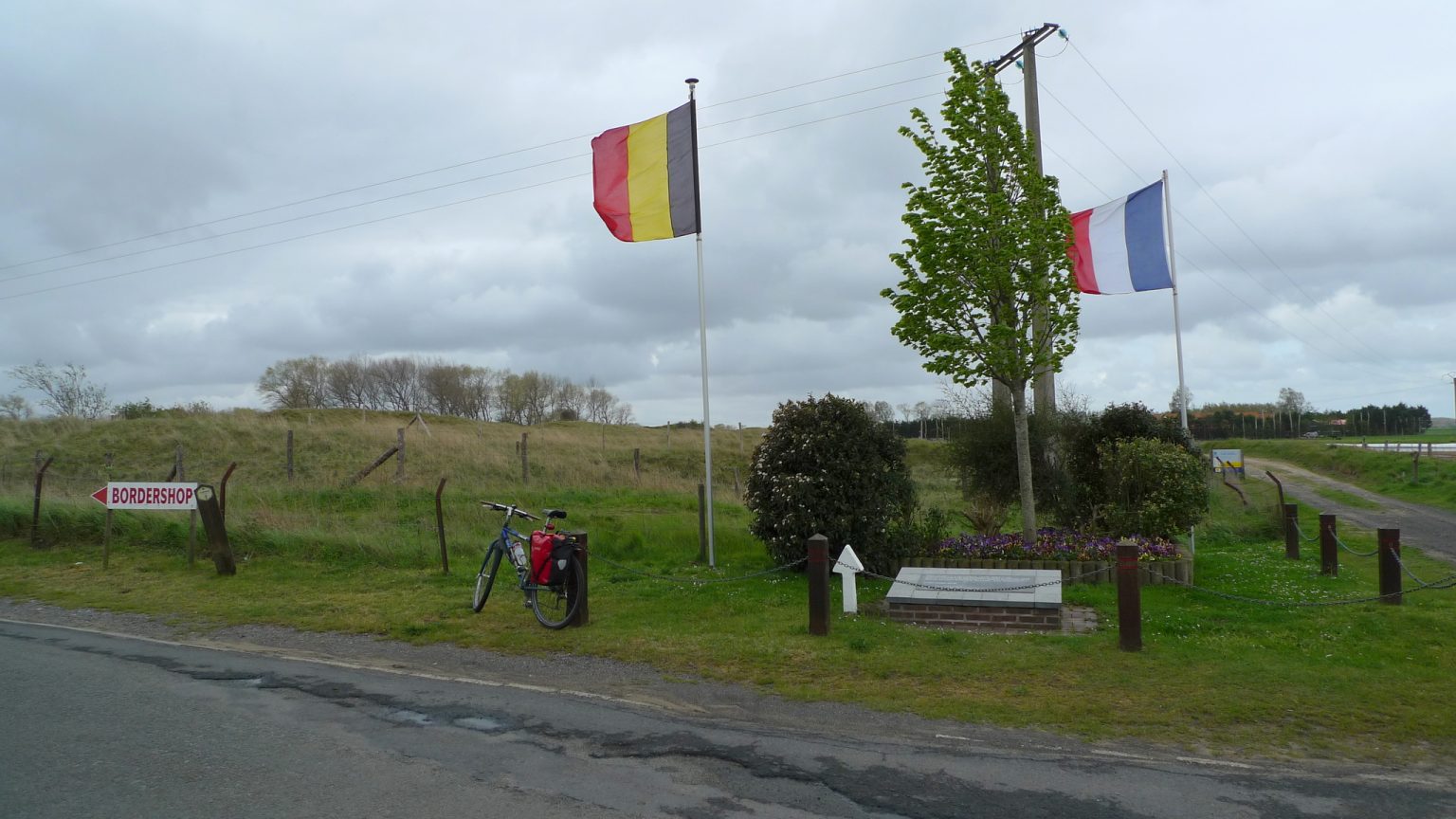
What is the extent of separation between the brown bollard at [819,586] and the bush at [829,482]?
8.90 ft

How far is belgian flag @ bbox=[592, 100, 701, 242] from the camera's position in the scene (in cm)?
1429

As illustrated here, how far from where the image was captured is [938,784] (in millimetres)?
5492

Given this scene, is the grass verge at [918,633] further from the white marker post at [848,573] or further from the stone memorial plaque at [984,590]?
the stone memorial plaque at [984,590]

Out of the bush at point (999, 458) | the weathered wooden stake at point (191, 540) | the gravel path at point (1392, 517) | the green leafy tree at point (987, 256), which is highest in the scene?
the green leafy tree at point (987, 256)

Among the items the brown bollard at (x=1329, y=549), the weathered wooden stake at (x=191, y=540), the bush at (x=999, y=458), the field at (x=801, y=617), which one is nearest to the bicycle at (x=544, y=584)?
the field at (x=801, y=617)

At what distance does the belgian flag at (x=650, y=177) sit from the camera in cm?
1429

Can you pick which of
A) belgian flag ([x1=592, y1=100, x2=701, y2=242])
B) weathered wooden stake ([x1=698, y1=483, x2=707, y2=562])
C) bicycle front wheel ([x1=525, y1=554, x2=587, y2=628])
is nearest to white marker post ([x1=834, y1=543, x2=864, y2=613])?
bicycle front wheel ([x1=525, y1=554, x2=587, y2=628])

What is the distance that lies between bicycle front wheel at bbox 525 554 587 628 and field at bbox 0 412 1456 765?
0.71ft

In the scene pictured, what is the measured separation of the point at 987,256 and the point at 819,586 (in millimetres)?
5643

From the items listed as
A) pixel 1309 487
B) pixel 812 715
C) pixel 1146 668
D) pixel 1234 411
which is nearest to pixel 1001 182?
pixel 1146 668

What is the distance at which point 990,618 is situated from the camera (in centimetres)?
1023

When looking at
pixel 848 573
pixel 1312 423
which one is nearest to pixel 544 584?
pixel 848 573

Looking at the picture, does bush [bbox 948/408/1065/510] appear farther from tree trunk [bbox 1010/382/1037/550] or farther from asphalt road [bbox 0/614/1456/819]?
asphalt road [bbox 0/614/1456/819]

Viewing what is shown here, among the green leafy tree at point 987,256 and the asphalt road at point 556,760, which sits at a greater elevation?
the green leafy tree at point 987,256
